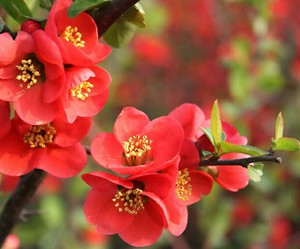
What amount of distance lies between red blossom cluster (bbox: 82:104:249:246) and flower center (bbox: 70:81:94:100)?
0.22ft

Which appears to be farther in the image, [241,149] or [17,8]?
[17,8]

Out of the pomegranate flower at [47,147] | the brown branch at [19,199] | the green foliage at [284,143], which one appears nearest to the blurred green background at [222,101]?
the brown branch at [19,199]

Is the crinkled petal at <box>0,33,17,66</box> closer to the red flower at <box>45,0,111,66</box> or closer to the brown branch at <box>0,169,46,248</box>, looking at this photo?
the red flower at <box>45,0,111,66</box>

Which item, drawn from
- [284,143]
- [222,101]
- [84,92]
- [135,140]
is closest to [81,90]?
[84,92]

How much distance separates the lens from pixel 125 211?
908mm

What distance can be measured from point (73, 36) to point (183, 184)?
11.5 inches

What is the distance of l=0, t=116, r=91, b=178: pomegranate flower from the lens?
938mm

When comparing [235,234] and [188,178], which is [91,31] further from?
[235,234]

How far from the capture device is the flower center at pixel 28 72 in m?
0.88

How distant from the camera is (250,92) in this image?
2.30 m

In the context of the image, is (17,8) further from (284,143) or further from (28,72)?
(284,143)

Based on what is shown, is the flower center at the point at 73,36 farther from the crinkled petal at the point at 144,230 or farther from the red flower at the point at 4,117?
the crinkled petal at the point at 144,230

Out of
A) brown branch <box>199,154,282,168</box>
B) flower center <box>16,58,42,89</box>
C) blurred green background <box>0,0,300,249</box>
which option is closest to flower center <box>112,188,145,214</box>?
brown branch <box>199,154,282,168</box>

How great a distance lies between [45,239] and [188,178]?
1463 mm
